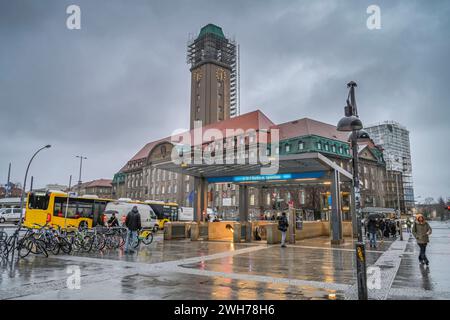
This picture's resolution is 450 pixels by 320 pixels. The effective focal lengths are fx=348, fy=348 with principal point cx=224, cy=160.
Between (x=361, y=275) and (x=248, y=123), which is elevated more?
(x=248, y=123)

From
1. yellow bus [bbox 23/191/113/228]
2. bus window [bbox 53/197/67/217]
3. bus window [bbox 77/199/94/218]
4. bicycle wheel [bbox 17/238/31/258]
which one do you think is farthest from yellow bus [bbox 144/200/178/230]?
bicycle wheel [bbox 17/238/31/258]

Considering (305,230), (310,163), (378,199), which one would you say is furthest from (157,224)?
(378,199)

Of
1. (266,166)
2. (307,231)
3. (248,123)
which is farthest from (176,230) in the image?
(248,123)

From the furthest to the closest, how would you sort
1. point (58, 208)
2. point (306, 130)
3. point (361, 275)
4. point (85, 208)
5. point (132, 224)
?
point (306, 130)
point (85, 208)
point (58, 208)
point (132, 224)
point (361, 275)

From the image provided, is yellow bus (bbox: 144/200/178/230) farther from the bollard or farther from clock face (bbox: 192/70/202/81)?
clock face (bbox: 192/70/202/81)

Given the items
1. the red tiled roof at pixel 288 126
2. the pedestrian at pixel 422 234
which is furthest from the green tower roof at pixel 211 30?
the pedestrian at pixel 422 234

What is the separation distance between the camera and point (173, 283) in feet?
27.4

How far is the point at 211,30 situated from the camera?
4028 inches

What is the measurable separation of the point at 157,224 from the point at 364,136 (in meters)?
35.0

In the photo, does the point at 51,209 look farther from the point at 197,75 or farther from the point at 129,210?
the point at 197,75

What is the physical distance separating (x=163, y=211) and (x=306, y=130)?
36.5 meters

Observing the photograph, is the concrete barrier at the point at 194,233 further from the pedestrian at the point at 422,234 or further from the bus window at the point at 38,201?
the pedestrian at the point at 422,234
